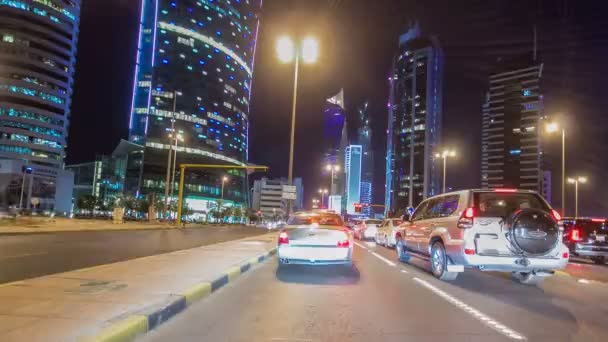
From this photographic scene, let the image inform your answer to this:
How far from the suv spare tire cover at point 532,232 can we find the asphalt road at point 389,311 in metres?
0.98

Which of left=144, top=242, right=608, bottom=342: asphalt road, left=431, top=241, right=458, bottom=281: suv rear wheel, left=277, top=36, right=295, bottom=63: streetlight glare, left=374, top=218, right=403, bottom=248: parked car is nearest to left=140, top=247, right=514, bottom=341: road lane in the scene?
left=144, top=242, right=608, bottom=342: asphalt road

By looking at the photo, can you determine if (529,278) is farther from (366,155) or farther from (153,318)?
(366,155)

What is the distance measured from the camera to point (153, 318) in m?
5.75

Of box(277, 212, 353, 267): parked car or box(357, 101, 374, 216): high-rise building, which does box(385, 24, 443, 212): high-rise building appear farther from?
box(277, 212, 353, 267): parked car

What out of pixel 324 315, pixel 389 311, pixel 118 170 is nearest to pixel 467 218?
pixel 389 311

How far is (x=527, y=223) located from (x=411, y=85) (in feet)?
386

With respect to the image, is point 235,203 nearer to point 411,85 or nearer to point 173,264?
point 411,85

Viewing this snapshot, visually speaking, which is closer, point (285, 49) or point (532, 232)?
point (532, 232)

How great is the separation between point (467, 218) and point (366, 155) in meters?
138

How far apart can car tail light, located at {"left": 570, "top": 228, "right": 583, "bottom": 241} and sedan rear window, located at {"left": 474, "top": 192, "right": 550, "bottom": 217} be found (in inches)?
426

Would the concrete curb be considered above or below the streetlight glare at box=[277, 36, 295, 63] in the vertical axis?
below

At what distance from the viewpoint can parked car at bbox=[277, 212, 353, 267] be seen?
11234 mm

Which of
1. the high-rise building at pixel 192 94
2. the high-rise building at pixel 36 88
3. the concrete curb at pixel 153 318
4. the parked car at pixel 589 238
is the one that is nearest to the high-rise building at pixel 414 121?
the high-rise building at pixel 192 94

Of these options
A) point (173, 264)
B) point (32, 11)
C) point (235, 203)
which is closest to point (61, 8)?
point (32, 11)
